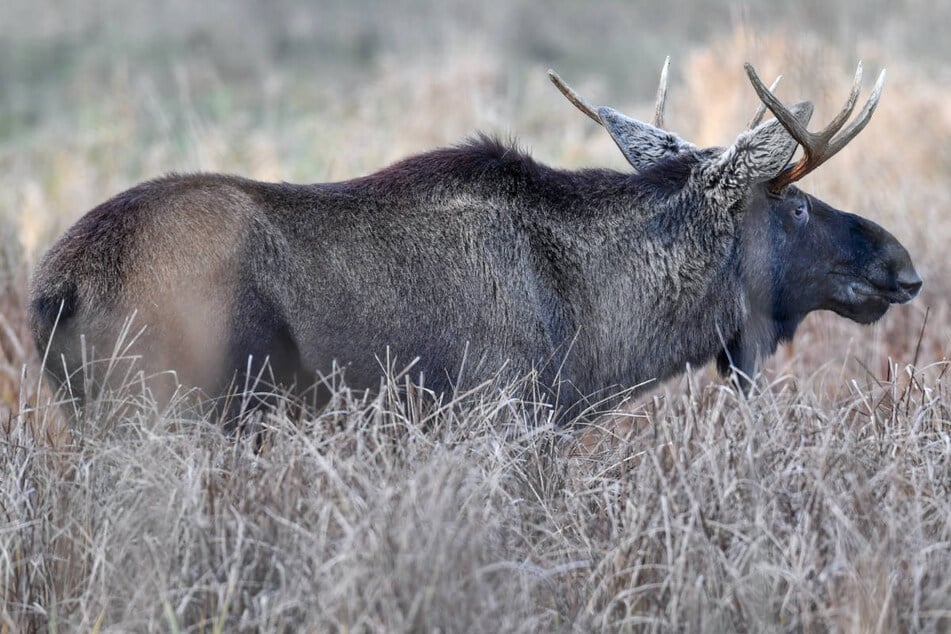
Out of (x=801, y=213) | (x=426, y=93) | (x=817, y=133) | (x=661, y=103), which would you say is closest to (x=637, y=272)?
(x=801, y=213)

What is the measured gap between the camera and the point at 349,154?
12227 mm

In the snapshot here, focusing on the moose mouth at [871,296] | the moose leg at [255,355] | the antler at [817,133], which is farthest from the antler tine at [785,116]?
the moose leg at [255,355]

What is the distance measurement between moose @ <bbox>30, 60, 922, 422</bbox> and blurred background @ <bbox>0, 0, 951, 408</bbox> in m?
0.49

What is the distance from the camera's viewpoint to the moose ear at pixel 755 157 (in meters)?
4.82

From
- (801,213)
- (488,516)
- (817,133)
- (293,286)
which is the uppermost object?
(817,133)

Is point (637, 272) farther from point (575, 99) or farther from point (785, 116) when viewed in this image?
point (575, 99)

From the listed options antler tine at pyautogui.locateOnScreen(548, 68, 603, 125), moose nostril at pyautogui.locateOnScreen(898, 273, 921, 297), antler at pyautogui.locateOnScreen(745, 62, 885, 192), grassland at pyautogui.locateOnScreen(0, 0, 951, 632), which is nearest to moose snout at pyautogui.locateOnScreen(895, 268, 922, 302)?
moose nostril at pyautogui.locateOnScreen(898, 273, 921, 297)

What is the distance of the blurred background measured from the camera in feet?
27.4

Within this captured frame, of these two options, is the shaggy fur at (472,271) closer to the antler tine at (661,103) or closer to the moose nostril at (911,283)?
the moose nostril at (911,283)

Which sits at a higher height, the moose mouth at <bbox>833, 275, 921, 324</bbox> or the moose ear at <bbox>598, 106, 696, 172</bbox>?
the moose ear at <bbox>598, 106, 696, 172</bbox>

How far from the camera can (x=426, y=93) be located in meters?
15.1

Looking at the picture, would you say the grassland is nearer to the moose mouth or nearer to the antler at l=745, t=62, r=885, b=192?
the moose mouth

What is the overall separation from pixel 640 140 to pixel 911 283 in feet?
4.17

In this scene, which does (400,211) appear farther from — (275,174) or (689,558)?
(275,174)
